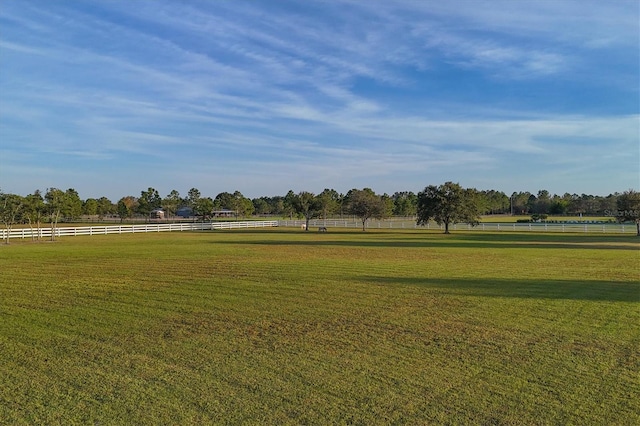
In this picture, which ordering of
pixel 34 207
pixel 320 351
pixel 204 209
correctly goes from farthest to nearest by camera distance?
pixel 204 209 → pixel 34 207 → pixel 320 351

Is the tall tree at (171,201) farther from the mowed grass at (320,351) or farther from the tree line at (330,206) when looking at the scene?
the mowed grass at (320,351)

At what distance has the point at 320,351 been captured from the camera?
683 centimetres

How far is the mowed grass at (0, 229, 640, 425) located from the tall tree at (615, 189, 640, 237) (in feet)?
104

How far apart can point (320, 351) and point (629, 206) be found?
42487 mm

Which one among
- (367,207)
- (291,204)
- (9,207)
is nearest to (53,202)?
(9,207)

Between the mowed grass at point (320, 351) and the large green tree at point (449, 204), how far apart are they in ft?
111

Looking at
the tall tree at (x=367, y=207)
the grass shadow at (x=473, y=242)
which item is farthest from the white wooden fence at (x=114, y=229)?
the grass shadow at (x=473, y=242)

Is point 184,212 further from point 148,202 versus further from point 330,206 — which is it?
point 330,206

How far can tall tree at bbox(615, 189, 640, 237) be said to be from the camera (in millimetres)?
40034

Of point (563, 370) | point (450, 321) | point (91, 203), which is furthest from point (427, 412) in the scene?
point (91, 203)

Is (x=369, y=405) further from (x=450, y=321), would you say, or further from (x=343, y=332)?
(x=450, y=321)

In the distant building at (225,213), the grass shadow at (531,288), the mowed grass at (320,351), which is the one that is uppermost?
the distant building at (225,213)

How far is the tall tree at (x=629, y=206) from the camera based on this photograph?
40.0 meters

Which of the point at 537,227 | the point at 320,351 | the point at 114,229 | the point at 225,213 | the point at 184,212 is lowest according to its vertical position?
the point at 320,351
